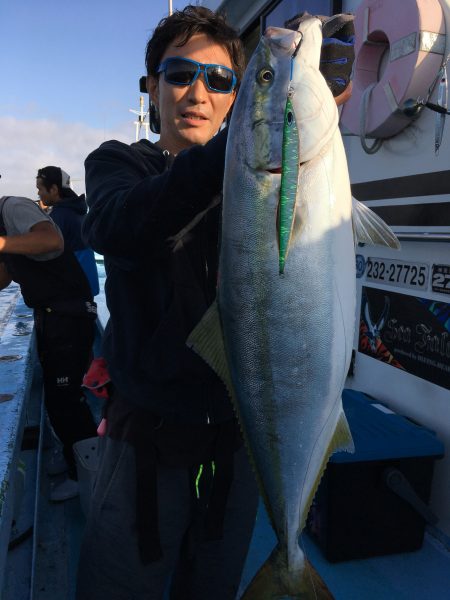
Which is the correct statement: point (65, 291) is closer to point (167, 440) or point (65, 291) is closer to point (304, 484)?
point (167, 440)

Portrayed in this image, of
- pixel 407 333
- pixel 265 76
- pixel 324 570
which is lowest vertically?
pixel 324 570

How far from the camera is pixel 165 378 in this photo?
1.41 metres

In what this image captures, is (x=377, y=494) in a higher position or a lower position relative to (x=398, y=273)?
lower

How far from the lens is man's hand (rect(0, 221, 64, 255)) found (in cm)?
311

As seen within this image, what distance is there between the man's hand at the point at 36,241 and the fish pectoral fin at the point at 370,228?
2.54 metres

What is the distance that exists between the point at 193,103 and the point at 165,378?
83cm

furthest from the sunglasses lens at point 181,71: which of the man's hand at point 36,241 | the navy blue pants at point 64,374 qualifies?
the navy blue pants at point 64,374

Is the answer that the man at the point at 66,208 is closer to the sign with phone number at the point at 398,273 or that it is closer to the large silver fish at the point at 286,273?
the sign with phone number at the point at 398,273

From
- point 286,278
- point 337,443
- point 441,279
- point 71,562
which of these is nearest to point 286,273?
point 286,278

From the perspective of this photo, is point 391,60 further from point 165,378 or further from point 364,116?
point 165,378

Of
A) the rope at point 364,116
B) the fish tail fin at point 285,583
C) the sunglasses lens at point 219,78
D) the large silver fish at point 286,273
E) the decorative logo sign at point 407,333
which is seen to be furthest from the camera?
the rope at point 364,116

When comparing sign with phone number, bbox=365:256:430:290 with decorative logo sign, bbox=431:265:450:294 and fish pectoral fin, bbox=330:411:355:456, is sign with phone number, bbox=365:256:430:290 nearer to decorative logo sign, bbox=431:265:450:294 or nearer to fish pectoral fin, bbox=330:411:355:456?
decorative logo sign, bbox=431:265:450:294

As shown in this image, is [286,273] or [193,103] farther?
[193,103]

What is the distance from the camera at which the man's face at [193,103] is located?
1.42 m
